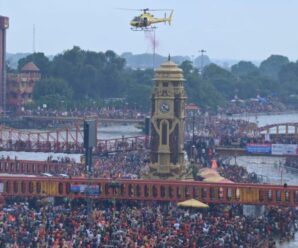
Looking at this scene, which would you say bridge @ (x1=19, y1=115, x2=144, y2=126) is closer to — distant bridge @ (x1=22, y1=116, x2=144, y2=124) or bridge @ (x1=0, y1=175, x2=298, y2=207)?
distant bridge @ (x1=22, y1=116, x2=144, y2=124)

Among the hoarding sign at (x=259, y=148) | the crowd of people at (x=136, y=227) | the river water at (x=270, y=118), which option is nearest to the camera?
the crowd of people at (x=136, y=227)

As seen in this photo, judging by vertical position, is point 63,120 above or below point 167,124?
below

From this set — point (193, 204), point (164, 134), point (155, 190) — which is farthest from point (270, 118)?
point (193, 204)

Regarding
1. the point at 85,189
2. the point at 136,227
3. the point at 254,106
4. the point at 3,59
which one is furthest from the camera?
the point at 254,106

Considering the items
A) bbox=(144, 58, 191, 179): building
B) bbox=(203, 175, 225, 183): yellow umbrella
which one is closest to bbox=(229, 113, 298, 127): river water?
bbox=(144, 58, 191, 179): building

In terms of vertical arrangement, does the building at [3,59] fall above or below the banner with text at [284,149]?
above

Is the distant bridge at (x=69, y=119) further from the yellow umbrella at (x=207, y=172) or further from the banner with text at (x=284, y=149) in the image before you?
the yellow umbrella at (x=207, y=172)

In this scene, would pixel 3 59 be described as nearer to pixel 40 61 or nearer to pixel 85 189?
pixel 40 61

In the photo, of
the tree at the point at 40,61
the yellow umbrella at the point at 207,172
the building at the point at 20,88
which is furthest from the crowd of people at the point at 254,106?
the yellow umbrella at the point at 207,172
